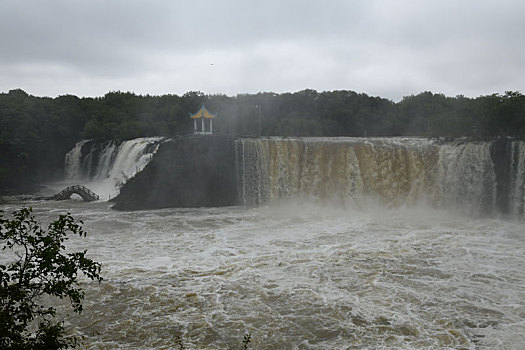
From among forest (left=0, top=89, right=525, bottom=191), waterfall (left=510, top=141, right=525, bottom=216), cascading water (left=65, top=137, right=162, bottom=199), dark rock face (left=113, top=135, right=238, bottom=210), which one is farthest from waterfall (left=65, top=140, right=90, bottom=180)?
waterfall (left=510, top=141, right=525, bottom=216)

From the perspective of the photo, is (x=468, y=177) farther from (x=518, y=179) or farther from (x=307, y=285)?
(x=307, y=285)

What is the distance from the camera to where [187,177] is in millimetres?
25062

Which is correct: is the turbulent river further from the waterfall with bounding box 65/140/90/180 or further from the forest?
the waterfall with bounding box 65/140/90/180

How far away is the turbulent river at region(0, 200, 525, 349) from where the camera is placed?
29.4 feet

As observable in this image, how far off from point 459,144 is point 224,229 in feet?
41.9

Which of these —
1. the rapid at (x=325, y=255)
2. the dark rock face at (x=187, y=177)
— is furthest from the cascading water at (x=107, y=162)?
the dark rock face at (x=187, y=177)

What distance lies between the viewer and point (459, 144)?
2208 centimetres

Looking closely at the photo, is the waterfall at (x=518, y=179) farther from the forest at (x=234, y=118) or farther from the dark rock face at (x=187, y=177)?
the dark rock face at (x=187, y=177)

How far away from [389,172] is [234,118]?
90.5ft

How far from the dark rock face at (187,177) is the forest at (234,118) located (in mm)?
9297

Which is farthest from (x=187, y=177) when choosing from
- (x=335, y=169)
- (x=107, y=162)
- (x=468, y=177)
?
(x=468, y=177)

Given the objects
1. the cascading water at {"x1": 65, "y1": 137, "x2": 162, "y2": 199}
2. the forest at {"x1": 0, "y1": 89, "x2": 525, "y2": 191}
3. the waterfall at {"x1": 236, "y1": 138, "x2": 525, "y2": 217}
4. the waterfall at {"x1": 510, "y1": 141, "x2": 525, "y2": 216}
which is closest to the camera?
the waterfall at {"x1": 510, "y1": 141, "x2": 525, "y2": 216}

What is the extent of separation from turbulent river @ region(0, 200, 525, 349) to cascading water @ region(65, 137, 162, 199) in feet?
29.5

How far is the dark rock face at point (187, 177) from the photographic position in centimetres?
2425
